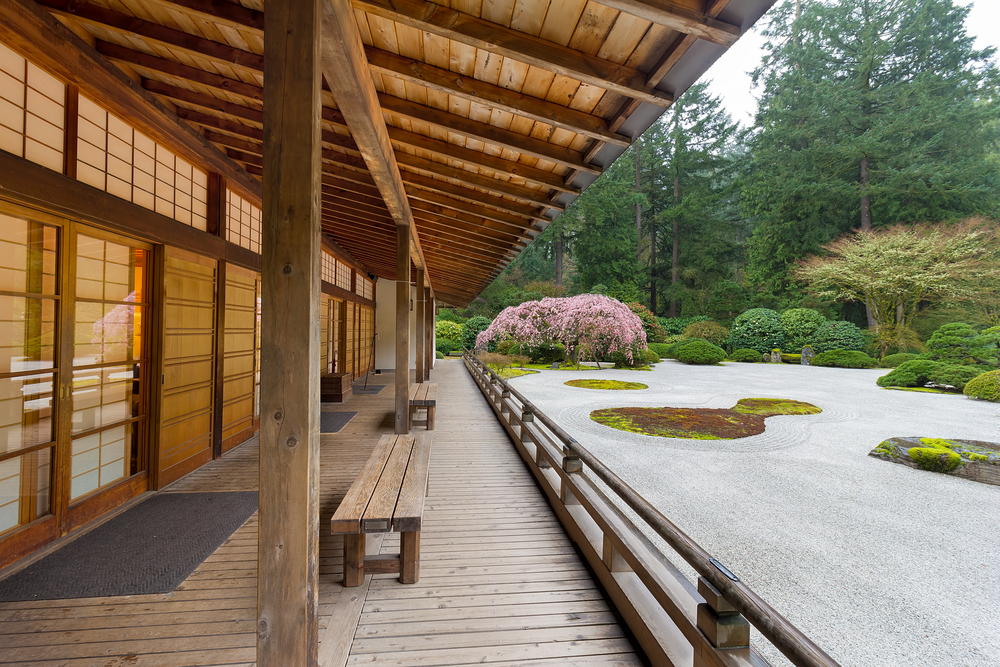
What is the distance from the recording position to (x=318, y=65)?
1.36 m

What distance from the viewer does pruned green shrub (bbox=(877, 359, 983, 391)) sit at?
9.88 m

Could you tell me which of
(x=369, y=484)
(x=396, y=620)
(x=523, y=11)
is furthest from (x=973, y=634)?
(x=523, y=11)

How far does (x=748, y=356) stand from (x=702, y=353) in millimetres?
2767

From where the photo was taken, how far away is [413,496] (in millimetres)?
2236

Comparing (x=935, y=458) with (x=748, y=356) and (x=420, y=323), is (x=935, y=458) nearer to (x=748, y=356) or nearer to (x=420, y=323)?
(x=420, y=323)

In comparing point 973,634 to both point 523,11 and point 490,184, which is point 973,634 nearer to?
point 523,11

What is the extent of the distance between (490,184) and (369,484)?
2545mm

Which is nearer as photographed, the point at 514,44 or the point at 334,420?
the point at 514,44

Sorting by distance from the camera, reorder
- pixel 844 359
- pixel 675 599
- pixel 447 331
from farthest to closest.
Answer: pixel 447 331
pixel 844 359
pixel 675 599

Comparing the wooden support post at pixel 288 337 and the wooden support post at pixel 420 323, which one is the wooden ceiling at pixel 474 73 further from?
the wooden support post at pixel 420 323

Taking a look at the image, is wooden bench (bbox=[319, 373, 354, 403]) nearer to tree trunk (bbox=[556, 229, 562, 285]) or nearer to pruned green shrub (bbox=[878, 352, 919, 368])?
pruned green shrub (bbox=[878, 352, 919, 368])

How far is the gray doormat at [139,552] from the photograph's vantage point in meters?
2.00

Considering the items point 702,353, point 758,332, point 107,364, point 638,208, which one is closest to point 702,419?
point 107,364

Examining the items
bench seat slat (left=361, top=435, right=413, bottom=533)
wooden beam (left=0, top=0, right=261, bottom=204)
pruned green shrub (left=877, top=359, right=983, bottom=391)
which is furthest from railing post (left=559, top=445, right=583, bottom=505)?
pruned green shrub (left=877, top=359, right=983, bottom=391)
